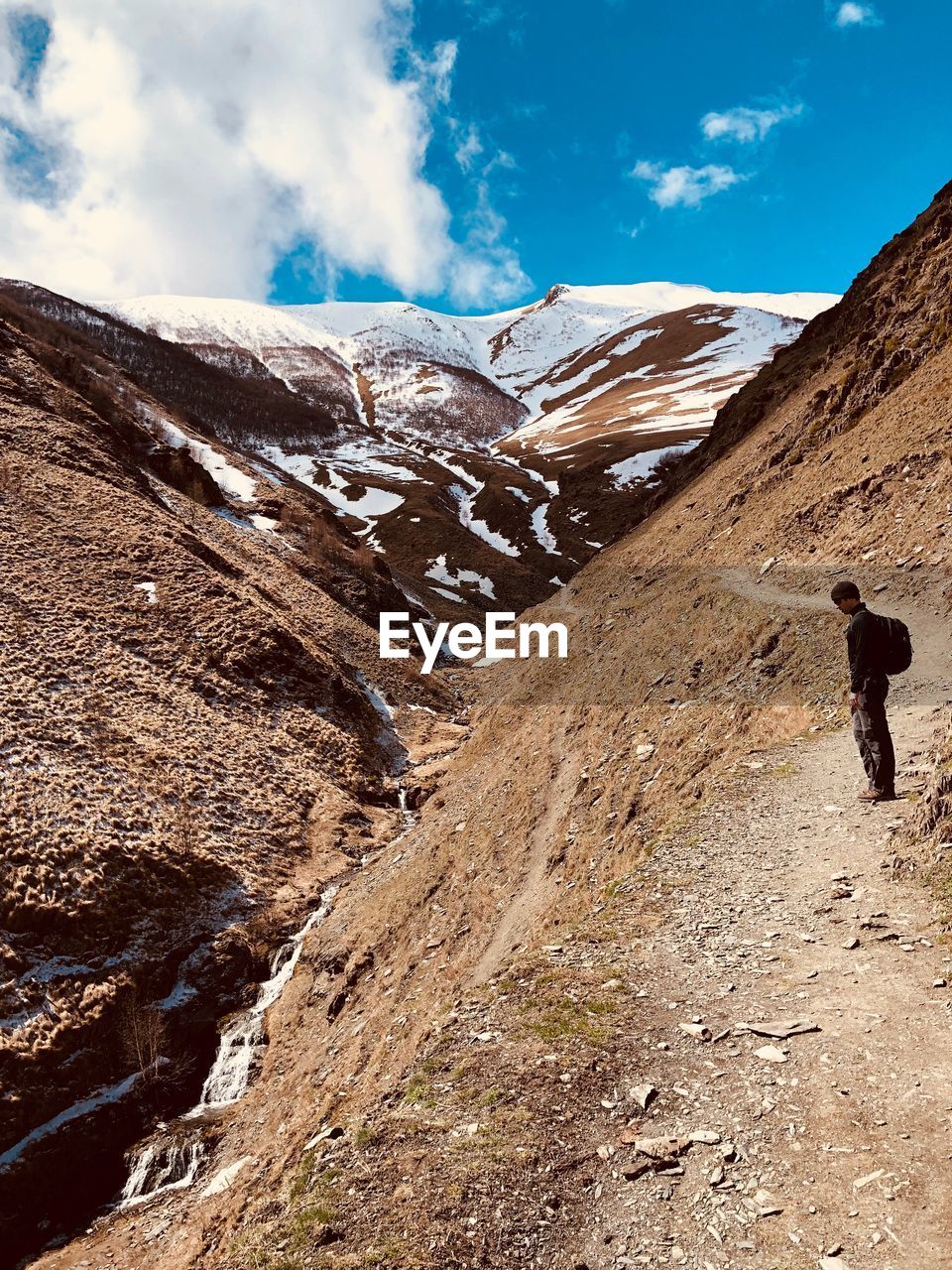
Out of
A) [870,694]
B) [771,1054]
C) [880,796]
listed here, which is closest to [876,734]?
[870,694]

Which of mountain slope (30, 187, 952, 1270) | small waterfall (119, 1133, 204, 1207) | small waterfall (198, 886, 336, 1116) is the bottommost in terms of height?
small waterfall (119, 1133, 204, 1207)

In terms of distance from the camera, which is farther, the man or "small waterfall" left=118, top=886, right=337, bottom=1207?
"small waterfall" left=118, top=886, right=337, bottom=1207

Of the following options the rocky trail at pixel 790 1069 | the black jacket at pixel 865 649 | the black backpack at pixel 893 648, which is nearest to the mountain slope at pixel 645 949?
the rocky trail at pixel 790 1069

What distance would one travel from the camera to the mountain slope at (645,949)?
213 inches

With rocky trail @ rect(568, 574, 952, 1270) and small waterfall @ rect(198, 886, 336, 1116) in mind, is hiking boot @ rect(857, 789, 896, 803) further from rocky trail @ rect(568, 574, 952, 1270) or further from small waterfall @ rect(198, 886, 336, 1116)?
small waterfall @ rect(198, 886, 336, 1116)

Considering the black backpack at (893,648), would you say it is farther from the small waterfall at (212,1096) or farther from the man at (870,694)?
the small waterfall at (212,1096)

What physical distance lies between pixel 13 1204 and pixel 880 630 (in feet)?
81.7

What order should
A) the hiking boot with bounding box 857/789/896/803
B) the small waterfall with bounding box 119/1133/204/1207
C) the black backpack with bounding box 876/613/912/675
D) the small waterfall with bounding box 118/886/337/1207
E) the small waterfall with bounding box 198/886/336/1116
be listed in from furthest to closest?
the small waterfall with bounding box 198/886/336/1116, the small waterfall with bounding box 118/886/337/1207, the small waterfall with bounding box 119/1133/204/1207, the hiking boot with bounding box 857/789/896/803, the black backpack with bounding box 876/613/912/675

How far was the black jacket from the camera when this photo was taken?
404 inches

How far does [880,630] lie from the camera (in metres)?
10.3

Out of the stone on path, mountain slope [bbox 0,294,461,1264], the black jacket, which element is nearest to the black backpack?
the black jacket

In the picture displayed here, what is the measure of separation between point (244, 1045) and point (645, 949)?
768 inches

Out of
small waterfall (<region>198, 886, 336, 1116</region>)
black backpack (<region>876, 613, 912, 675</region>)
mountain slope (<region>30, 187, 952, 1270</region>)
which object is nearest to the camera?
mountain slope (<region>30, 187, 952, 1270</region>)

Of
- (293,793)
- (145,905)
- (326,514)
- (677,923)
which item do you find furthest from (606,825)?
(326,514)
